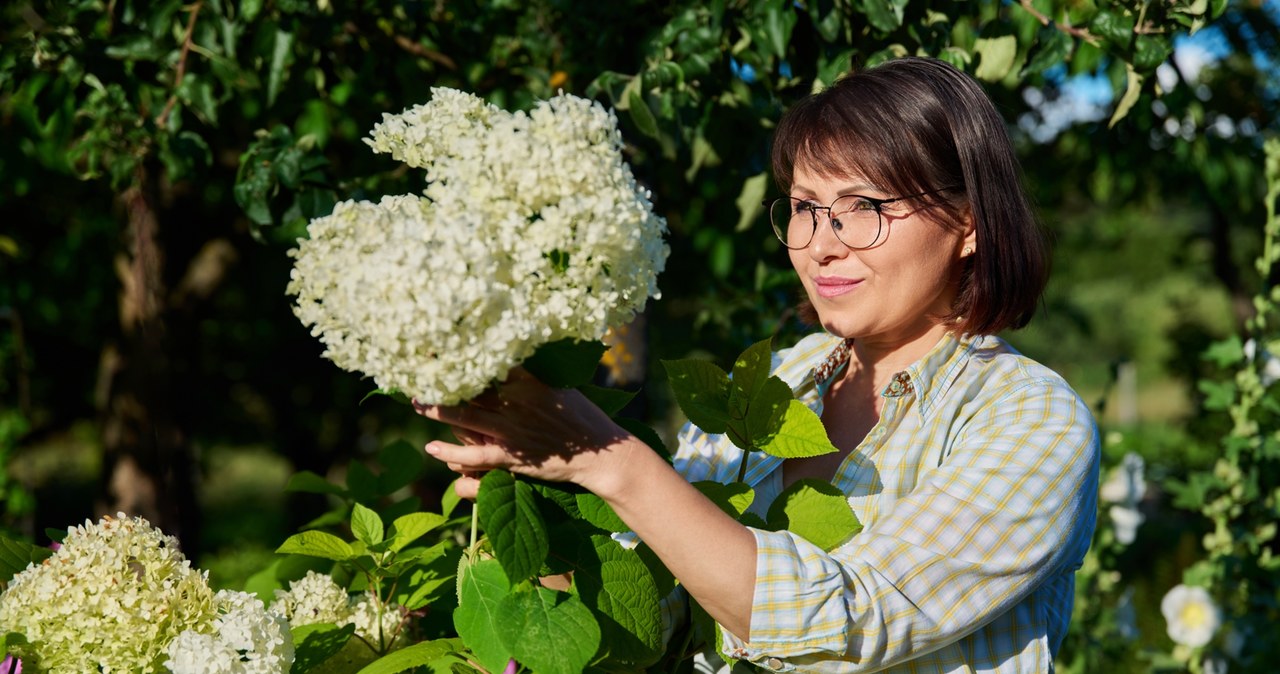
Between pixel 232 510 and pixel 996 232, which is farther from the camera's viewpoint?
pixel 232 510

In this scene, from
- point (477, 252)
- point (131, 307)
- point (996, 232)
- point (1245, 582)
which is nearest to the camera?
point (477, 252)

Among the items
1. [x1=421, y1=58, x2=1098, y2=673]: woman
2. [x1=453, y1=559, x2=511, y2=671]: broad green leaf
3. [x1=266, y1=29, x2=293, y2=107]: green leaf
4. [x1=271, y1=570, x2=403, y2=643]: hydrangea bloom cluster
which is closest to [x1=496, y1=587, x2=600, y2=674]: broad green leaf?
[x1=453, y1=559, x2=511, y2=671]: broad green leaf

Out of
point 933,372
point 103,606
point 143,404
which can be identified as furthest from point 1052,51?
point 143,404

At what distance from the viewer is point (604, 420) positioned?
126 centimetres

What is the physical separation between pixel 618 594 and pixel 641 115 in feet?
3.80

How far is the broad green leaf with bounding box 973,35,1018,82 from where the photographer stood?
2.39 metres

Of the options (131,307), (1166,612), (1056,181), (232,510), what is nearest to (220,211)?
(131,307)

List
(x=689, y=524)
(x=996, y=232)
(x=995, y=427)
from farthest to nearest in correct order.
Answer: (x=996, y=232) < (x=995, y=427) < (x=689, y=524)

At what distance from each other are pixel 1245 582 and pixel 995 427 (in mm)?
2314

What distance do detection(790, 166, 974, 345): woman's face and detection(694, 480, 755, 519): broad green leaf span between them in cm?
31

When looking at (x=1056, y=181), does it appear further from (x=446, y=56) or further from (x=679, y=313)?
(x=446, y=56)

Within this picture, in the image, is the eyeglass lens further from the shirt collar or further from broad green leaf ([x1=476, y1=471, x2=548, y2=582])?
broad green leaf ([x1=476, y1=471, x2=548, y2=582])

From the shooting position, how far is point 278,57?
2441mm

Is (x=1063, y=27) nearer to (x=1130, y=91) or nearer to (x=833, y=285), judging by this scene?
(x=1130, y=91)
